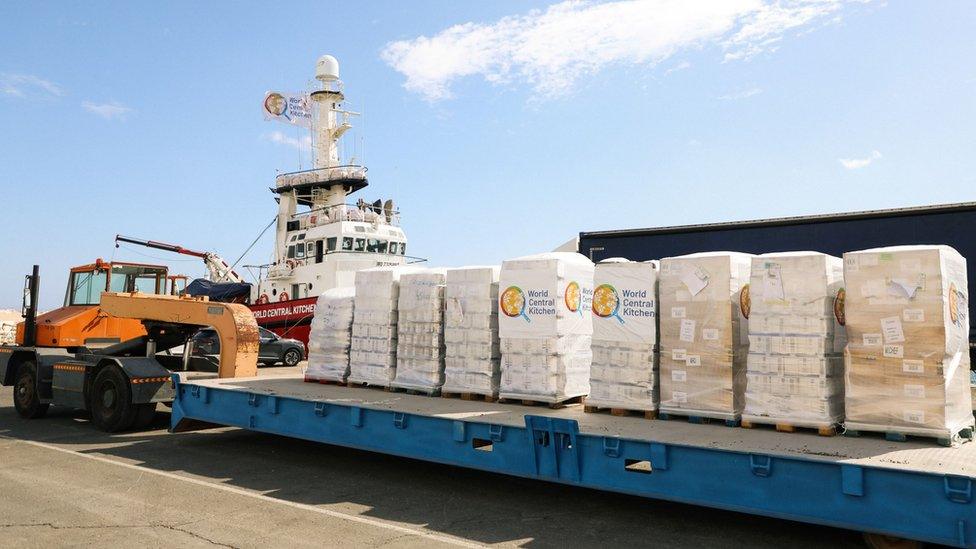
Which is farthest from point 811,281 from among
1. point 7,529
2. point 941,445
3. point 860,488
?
point 7,529

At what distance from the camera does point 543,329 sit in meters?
7.32

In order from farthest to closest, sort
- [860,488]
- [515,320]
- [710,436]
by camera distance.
A: [515,320], [710,436], [860,488]

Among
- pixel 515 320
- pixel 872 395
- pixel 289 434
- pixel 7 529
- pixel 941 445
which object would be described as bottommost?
pixel 7 529

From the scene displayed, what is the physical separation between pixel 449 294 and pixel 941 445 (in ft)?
16.5

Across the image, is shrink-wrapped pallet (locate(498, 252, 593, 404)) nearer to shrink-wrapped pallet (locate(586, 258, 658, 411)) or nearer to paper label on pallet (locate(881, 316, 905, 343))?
shrink-wrapped pallet (locate(586, 258, 658, 411))

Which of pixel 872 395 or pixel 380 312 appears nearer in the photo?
pixel 872 395

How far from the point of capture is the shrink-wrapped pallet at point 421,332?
8.23 meters

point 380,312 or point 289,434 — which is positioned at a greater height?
point 380,312

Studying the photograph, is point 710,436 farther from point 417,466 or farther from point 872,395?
point 417,466

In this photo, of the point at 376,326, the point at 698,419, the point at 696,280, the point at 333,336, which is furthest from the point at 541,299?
the point at 333,336

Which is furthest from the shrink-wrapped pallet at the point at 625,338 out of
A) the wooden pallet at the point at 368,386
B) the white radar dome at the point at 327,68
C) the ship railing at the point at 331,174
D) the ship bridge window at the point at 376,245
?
the white radar dome at the point at 327,68

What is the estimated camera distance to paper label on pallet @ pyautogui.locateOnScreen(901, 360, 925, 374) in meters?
5.23

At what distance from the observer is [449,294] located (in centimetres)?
818

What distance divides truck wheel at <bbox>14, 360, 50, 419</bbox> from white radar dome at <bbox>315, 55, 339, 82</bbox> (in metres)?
18.4
